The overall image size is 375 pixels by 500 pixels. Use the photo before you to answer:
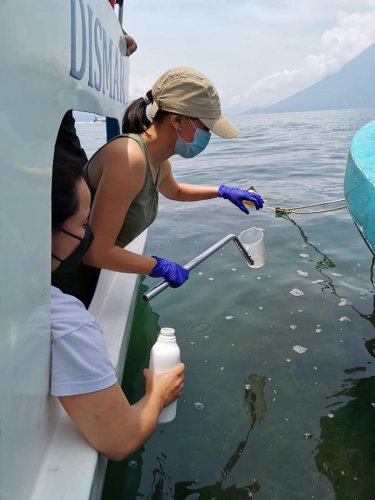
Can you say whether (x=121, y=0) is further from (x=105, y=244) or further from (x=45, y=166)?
(x=45, y=166)

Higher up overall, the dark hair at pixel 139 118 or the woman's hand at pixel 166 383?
the dark hair at pixel 139 118

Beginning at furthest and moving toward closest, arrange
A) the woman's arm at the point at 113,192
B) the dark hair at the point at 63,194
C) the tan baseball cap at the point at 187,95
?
the tan baseball cap at the point at 187,95, the woman's arm at the point at 113,192, the dark hair at the point at 63,194

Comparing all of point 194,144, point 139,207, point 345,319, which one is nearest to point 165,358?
point 139,207

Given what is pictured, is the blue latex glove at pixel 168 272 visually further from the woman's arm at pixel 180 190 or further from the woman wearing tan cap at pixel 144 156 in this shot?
the woman's arm at pixel 180 190

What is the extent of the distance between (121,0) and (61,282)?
206 centimetres

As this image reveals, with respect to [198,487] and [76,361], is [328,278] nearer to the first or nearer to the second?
[198,487]

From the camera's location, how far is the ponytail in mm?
2160

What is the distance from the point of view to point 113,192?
1.88 metres

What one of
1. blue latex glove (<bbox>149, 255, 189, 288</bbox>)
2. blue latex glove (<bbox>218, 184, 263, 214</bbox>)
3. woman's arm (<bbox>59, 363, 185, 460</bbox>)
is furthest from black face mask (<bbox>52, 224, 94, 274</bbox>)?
blue latex glove (<bbox>218, 184, 263, 214</bbox>)

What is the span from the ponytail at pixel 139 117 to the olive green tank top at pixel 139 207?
0.47 ft

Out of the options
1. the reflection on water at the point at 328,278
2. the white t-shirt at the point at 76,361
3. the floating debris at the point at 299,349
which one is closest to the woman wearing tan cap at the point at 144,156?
the white t-shirt at the point at 76,361

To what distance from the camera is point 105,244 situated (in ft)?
6.42

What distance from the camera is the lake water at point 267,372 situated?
86.0 inches

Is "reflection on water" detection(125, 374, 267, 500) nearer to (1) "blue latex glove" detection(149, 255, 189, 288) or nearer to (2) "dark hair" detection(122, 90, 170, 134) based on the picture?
(1) "blue latex glove" detection(149, 255, 189, 288)
